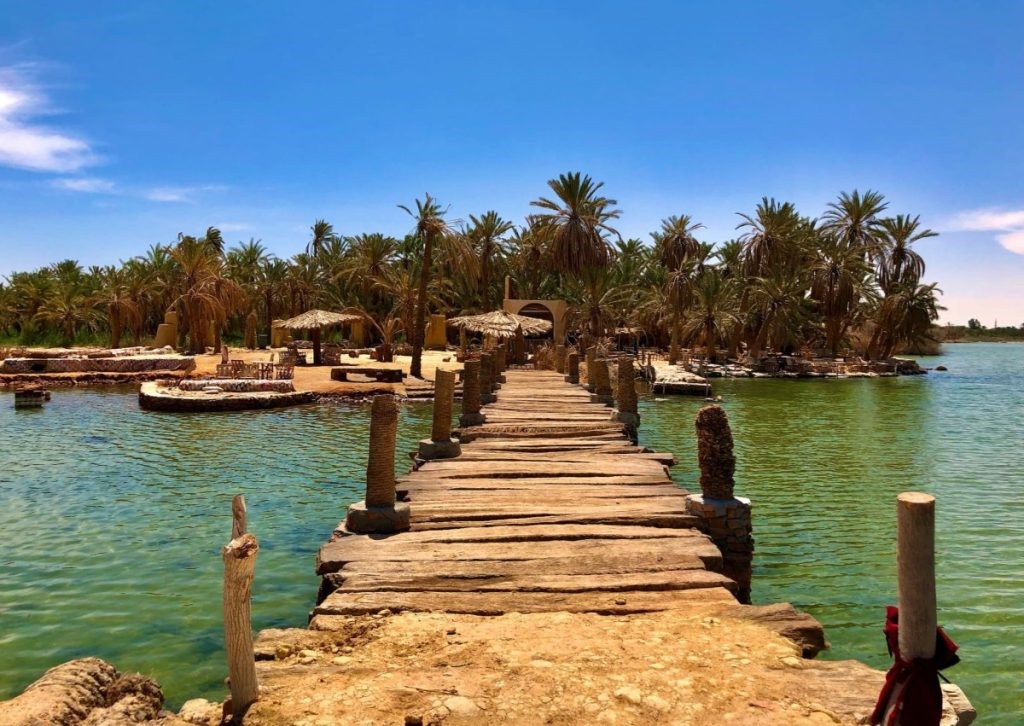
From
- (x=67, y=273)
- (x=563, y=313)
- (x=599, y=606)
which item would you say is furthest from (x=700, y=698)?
(x=67, y=273)

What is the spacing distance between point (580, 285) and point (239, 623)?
2078 inches

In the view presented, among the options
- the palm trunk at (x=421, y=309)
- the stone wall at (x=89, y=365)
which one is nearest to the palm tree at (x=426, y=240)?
the palm trunk at (x=421, y=309)

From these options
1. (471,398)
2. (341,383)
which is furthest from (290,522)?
(341,383)

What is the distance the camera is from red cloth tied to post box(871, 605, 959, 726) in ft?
11.5

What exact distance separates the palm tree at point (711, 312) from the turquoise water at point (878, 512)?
2272cm

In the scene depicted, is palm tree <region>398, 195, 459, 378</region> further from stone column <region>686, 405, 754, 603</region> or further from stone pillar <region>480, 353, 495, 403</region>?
stone column <region>686, 405, 754, 603</region>

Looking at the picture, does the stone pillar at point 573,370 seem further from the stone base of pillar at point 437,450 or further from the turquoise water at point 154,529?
the stone base of pillar at point 437,450

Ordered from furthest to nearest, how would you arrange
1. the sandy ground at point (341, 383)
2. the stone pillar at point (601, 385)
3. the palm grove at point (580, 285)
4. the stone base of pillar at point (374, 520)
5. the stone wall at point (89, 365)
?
the palm grove at point (580, 285) → the stone wall at point (89, 365) → the sandy ground at point (341, 383) → the stone pillar at point (601, 385) → the stone base of pillar at point (374, 520)

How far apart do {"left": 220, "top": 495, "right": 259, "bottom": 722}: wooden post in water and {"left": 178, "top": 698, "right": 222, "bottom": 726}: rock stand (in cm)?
20

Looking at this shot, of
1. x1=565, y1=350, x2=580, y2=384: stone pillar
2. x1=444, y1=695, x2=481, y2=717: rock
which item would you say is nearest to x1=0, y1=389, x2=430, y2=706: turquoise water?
x1=444, y1=695, x2=481, y2=717: rock

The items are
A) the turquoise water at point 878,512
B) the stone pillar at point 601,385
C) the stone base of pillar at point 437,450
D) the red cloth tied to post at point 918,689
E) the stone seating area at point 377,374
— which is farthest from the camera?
the stone seating area at point 377,374

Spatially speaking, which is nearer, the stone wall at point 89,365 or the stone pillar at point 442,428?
the stone pillar at point 442,428

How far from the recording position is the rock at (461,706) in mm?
4172

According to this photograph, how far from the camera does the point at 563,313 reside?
42.5m
